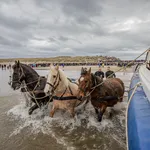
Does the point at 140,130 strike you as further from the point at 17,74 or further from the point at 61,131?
the point at 17,74

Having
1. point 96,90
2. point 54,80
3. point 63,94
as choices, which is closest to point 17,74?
point 54,80

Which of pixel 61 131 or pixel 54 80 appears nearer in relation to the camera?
pixel 54 80

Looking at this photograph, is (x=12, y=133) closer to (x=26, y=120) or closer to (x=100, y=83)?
(x=26, y=120)

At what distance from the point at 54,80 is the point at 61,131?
1687mm

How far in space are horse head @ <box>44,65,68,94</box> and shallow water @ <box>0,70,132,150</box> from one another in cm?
135

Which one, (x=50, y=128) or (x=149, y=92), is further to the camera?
(x=50, y=128)

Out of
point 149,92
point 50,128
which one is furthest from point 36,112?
point 149,92

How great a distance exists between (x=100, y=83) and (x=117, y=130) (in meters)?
1.63

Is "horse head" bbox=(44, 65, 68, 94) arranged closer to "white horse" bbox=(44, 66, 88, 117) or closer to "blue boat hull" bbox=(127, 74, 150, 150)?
"white horse" bbox=(44, 66, 88, 117)

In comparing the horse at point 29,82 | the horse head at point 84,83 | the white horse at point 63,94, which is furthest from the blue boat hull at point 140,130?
the horse at point 29,82

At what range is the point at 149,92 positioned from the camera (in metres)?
3.02

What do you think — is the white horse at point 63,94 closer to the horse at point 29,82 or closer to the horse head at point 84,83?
the horse at point 29,82

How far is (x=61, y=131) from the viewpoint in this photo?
5.20m

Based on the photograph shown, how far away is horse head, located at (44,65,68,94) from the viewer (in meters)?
4.66
